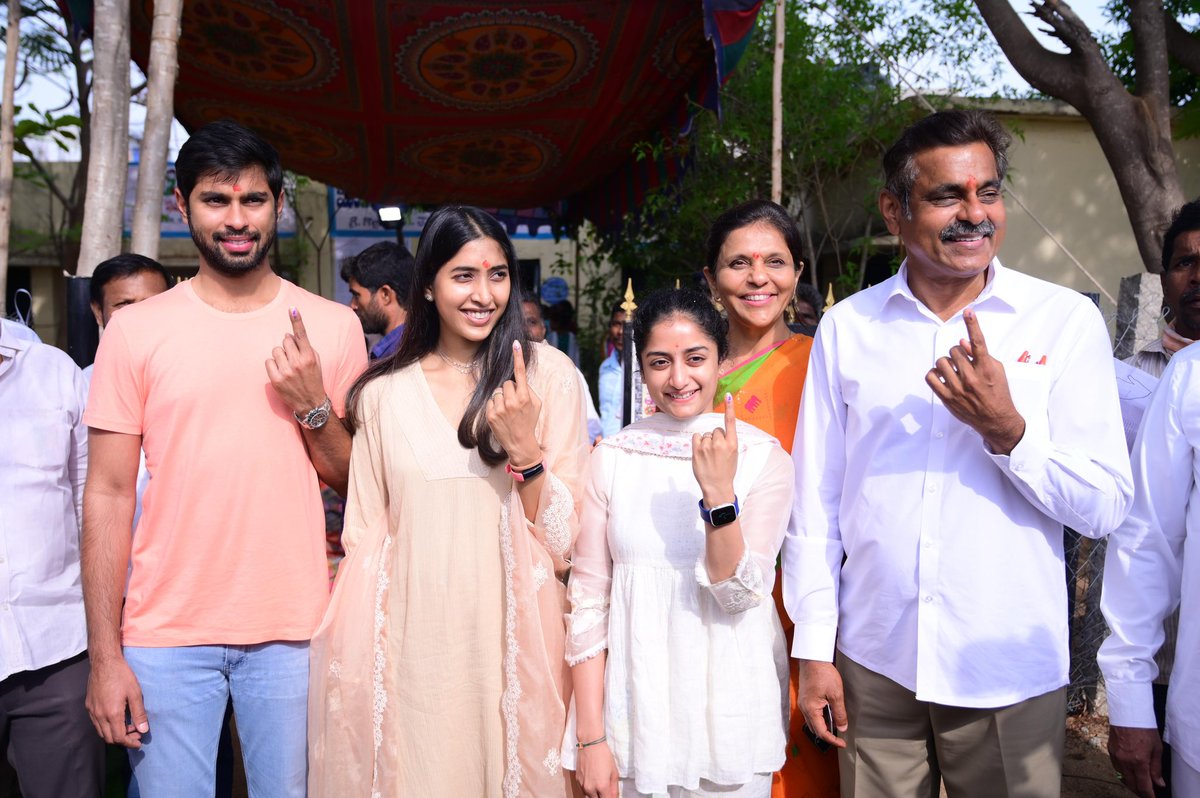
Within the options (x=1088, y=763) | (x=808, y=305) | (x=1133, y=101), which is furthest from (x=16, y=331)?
(x=1133, y=101)

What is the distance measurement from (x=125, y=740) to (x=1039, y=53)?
6.60 meters

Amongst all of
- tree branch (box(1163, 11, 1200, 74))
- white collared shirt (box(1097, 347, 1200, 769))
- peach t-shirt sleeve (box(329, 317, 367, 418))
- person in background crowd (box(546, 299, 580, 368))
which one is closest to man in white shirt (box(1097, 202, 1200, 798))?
white collared shirt (box(1097, 347, 1200, 769))

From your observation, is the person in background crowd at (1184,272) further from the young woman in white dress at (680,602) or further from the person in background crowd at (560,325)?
the person in background crowd at (560,325)

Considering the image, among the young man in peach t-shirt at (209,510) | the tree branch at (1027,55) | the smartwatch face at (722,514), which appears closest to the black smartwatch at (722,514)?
the smartwatch face at (722,514)

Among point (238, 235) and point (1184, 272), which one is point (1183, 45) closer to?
point (1184, 272)

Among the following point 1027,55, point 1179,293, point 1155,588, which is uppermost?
point 1027,55

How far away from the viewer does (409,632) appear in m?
2.15

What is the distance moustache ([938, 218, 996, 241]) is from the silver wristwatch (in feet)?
Answer: 4.81

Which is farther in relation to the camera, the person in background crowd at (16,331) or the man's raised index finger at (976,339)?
the person in background crowd at (16,331)

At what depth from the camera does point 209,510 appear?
209cm

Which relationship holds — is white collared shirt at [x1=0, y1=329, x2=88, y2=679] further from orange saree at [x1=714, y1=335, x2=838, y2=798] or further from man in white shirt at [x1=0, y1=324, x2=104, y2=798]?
orange saree at [x1=714, y1=335, x2=838, y2=798]

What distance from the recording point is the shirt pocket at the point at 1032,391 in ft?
→ 6.11

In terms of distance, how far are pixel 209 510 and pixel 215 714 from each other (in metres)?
0.49

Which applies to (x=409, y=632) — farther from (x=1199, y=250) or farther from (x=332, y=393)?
(x=1199, y=250)
